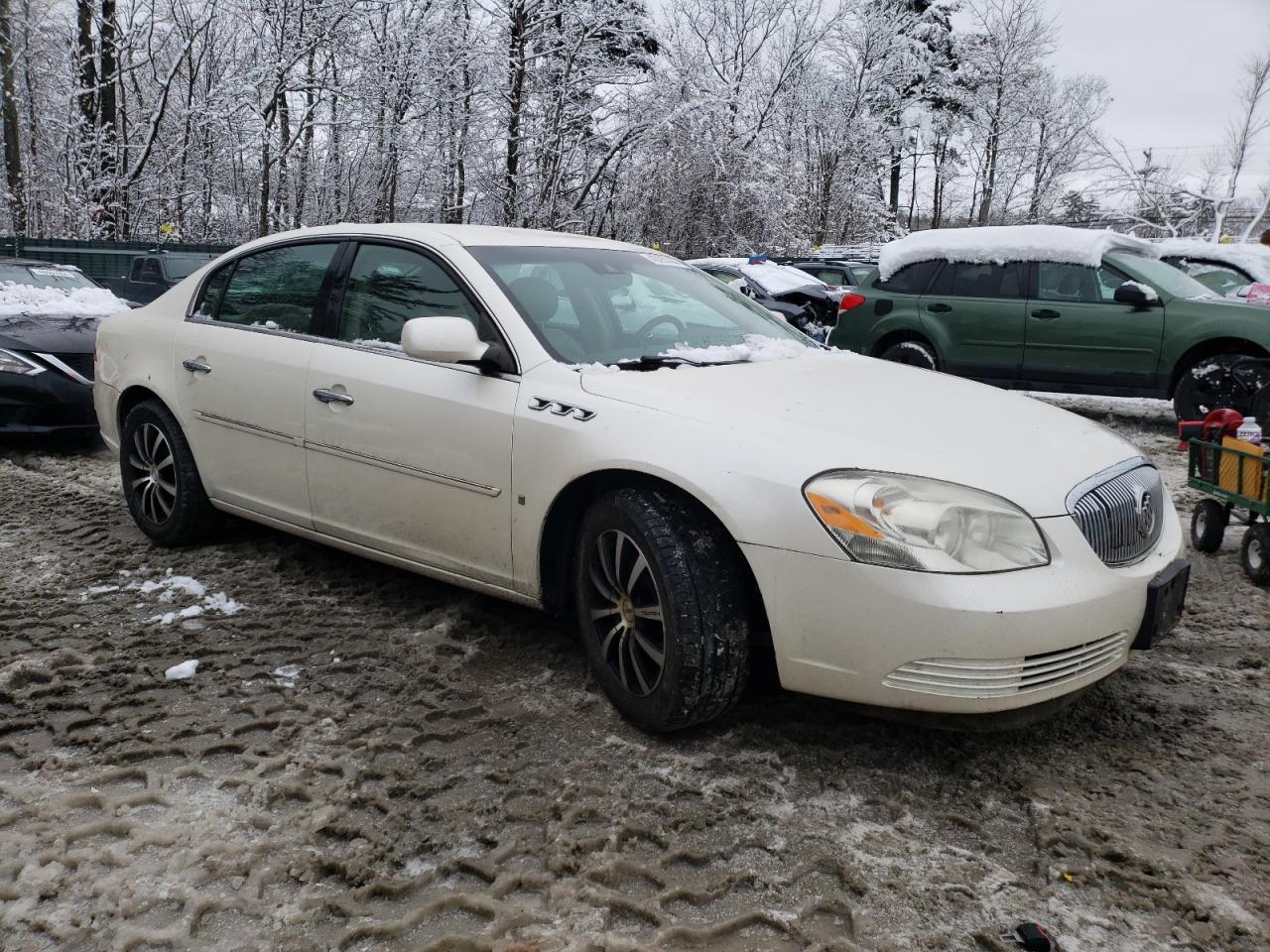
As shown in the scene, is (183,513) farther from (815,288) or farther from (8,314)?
(815,288)

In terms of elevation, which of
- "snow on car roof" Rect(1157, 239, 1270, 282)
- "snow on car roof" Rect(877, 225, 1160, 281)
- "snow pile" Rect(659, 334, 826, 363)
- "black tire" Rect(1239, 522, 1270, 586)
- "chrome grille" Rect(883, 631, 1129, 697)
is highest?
"snow on car roof" Rect(1157, 239, 1270, 282)

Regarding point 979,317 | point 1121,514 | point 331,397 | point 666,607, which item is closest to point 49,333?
point 331,397

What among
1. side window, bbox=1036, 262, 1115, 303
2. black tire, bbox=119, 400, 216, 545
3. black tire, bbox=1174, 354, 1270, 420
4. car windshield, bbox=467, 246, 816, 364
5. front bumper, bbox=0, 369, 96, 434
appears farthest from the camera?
side window, bbox=1036, 262, 1115, 303

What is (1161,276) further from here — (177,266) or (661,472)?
(177,266)

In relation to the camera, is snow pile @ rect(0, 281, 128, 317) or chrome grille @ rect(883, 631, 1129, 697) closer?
chrome grille @ rect(883, 631, 1129, 697)

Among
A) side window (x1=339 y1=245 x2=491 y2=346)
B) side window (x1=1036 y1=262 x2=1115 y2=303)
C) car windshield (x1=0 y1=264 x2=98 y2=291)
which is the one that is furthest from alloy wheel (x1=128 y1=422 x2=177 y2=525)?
side window (x1=1036 y1=262 x2=1115 y2=303)

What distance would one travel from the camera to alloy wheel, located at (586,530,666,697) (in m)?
2.89

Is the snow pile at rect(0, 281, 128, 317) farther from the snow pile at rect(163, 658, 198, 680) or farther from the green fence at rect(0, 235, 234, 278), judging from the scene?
the green fence at rect(0, 235, 234, 278)

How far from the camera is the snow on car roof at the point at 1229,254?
12242 mm

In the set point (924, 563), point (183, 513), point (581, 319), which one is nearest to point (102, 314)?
point (183, 513)

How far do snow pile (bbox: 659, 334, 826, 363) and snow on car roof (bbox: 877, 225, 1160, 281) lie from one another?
6181 millimetres

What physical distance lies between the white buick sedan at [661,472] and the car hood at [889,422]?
1 centimetres

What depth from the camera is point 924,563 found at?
251 cm

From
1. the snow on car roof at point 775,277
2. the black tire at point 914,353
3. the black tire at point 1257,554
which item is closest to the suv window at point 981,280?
the black tire at point 914,353
